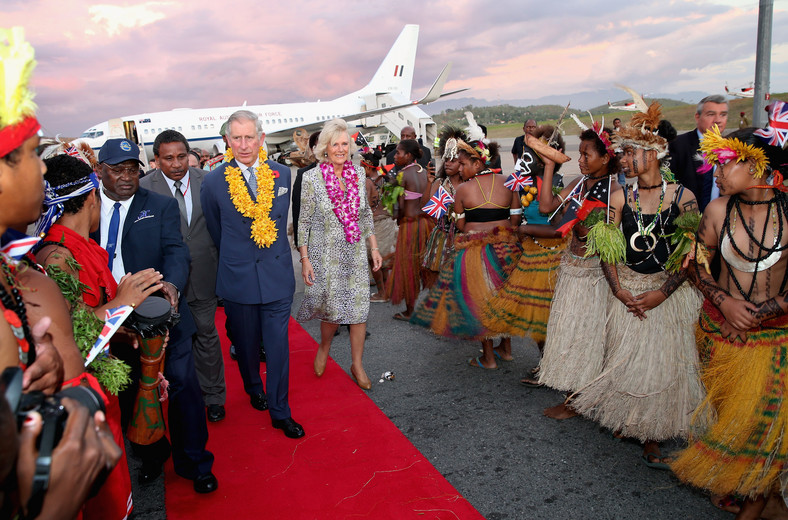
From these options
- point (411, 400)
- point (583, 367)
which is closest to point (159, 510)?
point (411, 400)

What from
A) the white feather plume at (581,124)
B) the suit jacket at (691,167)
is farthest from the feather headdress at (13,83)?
the suit jacket at (691,167)

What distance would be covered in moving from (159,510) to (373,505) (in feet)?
4.15

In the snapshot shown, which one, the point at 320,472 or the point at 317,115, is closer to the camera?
the point at 320,472

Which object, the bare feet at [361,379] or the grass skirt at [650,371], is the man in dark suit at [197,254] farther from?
the grass skirt at [650,371]

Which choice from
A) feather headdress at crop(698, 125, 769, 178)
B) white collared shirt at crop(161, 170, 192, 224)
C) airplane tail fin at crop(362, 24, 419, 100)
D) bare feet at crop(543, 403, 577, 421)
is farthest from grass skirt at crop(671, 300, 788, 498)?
airplane tail fin at crop(362, 24, 419, 100)

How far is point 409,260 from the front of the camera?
244 inches

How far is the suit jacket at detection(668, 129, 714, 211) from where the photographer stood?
17.4 feet

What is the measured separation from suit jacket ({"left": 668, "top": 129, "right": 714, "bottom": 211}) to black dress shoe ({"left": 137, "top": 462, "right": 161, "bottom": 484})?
5209 millimetres

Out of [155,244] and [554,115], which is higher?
[554,115]

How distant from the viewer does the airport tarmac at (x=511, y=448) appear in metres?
2.95

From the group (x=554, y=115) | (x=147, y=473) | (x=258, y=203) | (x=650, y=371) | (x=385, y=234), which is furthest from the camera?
(x=554, y=115)

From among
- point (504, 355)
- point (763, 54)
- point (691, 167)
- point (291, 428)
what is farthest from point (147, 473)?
point (763, 54)

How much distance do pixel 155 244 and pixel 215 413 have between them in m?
1.62

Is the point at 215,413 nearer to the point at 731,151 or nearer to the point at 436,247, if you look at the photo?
the point at 436,247
